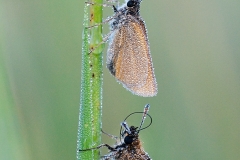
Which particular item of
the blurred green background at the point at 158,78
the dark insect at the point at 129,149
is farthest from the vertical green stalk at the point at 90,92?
the blurred green background at the point at 158,78

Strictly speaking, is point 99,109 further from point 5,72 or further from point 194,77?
point 194,77

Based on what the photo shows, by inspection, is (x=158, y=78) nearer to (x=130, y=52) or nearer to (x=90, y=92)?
(x=130, y=52)

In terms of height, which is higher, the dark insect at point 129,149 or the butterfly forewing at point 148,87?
the butterfly forewing at point 148,87

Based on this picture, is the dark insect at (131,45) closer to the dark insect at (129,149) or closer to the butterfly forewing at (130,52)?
the butterfly forewing at (130,52)

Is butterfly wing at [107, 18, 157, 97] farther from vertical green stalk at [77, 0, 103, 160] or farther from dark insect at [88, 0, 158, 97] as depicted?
vertical green stalk at [77, 0, 103, 160]

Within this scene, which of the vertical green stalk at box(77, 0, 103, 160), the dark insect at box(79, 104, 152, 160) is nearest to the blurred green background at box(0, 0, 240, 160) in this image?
the dark insect at box(79, 104, 152, 160)

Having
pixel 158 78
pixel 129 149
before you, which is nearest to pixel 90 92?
pixel 129 149
